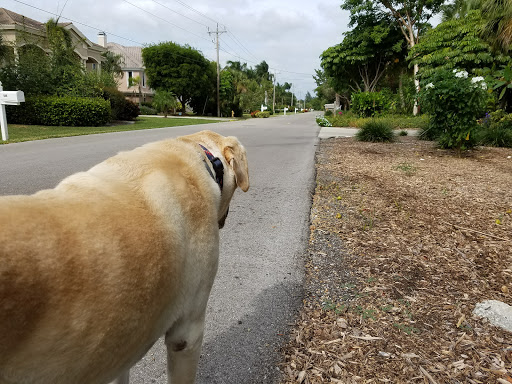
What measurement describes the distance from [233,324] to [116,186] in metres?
1.63

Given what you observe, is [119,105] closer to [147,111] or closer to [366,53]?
[147,111]

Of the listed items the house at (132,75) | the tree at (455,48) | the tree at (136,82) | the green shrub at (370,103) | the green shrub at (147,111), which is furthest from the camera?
the house at (132,75)

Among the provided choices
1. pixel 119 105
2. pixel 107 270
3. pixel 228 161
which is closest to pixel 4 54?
pixel 119 105

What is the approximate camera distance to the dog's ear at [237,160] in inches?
78.3

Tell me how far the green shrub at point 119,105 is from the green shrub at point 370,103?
15.8 m

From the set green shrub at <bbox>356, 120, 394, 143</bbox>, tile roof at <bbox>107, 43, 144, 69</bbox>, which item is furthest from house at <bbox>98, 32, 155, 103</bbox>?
green shrub at <bbox>356, 120, 394, 143</bbox>

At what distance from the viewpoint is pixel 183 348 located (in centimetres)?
156

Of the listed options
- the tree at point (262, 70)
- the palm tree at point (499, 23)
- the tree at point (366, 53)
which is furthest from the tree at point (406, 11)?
the tree at point (262, 70)

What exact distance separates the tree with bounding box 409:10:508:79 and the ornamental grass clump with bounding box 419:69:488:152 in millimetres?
14291

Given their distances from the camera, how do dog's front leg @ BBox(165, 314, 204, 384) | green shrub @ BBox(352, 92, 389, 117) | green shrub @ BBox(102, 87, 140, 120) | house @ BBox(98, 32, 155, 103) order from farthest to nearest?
house @ BBox(98, 32, 155, 103)
green shrub @ BBox(352, 92, 389, 117)
green shrub @ BBox(102, 87, 140, 120)
dog's front leg @ BBox(165, 314, 204, 384)

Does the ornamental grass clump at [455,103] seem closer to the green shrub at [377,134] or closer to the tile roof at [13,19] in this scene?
the green shrub at [377,134]

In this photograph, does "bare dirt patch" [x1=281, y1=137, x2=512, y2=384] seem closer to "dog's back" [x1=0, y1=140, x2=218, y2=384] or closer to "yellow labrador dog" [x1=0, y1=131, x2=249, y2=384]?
"yellow labrador dog" [x1=0, y1=131, x2=249, y2=384]

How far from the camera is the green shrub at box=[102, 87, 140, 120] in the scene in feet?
78.7

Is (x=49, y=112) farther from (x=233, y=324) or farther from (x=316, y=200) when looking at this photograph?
(x=233, y=324)
